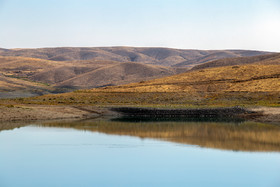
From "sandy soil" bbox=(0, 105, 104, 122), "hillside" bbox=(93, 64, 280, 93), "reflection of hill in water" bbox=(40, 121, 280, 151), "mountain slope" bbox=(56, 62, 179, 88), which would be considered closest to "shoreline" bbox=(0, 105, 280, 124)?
"sandy soil" bbox=(0, 105, 104, 122)

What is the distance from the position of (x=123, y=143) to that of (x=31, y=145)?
6750 mm

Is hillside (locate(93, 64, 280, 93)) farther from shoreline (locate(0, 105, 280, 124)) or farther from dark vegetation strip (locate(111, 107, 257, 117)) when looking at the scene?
shoreline (locate(0, 105, 280, 124))

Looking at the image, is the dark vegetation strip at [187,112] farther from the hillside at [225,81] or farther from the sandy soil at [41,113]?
the hillside at [225,81]

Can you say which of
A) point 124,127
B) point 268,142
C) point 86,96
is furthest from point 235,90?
point 268,142

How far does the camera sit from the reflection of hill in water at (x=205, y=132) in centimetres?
3250

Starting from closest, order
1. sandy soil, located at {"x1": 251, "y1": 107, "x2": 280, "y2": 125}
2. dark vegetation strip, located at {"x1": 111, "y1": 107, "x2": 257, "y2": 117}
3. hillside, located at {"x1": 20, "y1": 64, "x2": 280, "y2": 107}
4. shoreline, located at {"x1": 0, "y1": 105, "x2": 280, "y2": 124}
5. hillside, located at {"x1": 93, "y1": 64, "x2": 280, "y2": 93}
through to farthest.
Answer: sandy soil, located at {"x1": 251, "y1": 107, "x2": 280, "y2": 125} → shoreline, located at {"x1": 0, "y1": 105, "x2": 280, "y2": 124} → dark vegetation strip, located at {"x1": 111, "y1": 107, "x2": 257, "y2": 117} → hillside, located at {"x1": 20, "y1": 64, "x2": 280, "y2": 107} → hillside, located at {"x1": 93, "y1": 64, "x2": 280, "y2": 93}

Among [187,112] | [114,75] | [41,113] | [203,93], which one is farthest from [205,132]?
[114,75]

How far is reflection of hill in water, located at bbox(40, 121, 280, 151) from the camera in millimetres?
32500

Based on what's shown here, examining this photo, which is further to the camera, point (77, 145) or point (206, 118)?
point (206, 118)

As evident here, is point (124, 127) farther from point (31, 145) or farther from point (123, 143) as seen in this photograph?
point (31, 145)

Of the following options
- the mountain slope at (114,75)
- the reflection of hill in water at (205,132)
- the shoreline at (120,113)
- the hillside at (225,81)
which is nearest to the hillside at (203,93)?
the hillside at (225,81)

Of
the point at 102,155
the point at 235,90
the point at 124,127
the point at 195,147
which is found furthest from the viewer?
the point at 235,90

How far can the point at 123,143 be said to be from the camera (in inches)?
1283

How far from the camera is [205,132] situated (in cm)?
3869
